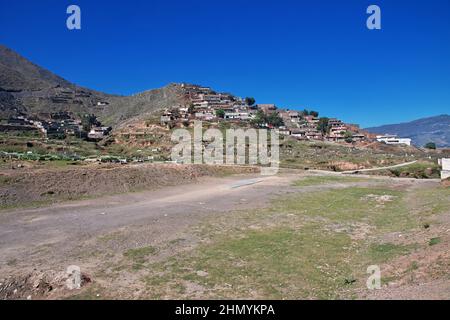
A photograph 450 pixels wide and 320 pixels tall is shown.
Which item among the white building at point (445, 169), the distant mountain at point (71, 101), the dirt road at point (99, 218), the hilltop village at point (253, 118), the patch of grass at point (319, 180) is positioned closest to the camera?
the dirt road at point (99, 218)

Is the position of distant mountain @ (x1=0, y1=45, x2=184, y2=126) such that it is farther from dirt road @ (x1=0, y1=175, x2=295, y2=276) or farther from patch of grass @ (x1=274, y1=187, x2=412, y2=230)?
patch of grass @ (x1=274, y1=187, x2=412, y2=230)

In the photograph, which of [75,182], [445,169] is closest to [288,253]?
[75,182]

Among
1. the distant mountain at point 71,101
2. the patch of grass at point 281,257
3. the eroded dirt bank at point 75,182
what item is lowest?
the patch of grass at point 281,257

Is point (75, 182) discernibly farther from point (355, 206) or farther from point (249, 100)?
point (249, 100)

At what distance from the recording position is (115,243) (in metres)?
15.3

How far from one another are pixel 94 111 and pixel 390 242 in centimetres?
15191

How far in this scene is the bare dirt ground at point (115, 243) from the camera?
10.6 meters

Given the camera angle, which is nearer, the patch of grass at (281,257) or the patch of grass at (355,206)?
the patch of grass at (281,257)

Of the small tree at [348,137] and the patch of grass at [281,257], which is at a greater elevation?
the small tree at [348,137]

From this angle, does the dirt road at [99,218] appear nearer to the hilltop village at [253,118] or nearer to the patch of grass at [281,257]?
the patch of grass at [281,257]

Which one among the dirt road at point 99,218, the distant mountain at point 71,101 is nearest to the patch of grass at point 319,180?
the dirt road at point 99,218

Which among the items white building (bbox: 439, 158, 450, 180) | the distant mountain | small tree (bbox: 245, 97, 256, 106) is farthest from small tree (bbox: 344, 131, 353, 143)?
white building (bbox: 439, 158, 450, 180)

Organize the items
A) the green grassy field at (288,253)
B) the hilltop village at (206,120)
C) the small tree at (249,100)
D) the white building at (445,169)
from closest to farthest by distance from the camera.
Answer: the green grassy field at (288,253), the white building at (445,169), the hilltop village at (206,120), the small tree at (249,100)
